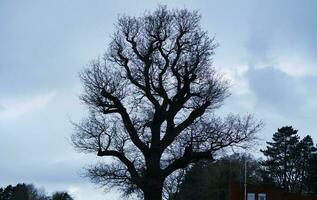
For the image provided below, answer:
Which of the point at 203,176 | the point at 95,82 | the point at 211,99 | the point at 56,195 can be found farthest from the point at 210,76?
the point at 56,195

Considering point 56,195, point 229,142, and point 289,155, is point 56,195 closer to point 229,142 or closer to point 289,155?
point 289,155

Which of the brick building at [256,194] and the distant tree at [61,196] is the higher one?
the distant tree at [61,196]

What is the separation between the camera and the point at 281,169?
101 meters

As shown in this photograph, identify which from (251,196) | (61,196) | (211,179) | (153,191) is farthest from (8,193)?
(153,191)

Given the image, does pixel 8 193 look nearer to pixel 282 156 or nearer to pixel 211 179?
pixel 282 156

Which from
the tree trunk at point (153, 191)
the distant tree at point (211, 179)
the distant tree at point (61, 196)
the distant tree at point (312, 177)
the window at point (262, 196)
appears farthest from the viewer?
the distant tree at point (61, 196)

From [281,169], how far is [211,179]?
82.0 ft

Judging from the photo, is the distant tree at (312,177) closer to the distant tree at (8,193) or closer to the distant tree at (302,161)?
the distant tree at (302,161)

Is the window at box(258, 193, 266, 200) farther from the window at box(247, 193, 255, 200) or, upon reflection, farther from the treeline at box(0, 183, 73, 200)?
the treeline at box(0, 183, 73, 200)

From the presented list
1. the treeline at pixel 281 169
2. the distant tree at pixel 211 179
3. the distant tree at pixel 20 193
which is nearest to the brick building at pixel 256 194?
the distant tree at pixel 211 179

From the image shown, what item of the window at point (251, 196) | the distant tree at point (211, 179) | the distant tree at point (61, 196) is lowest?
the window at point (251, 196)

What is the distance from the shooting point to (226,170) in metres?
82.8

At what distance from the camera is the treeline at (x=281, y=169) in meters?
81.5

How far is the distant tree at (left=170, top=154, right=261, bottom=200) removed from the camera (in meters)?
71.9
